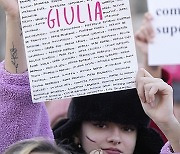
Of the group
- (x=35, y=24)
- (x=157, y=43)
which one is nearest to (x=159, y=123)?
(x=35, y=24)

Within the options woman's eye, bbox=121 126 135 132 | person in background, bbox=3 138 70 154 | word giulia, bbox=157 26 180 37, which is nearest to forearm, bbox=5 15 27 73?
person in background, bbox=3 138 70 154

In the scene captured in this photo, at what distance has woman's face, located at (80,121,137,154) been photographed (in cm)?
418

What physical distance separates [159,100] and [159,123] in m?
0.09

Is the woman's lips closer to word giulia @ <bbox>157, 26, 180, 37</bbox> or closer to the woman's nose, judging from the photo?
the woman's nose

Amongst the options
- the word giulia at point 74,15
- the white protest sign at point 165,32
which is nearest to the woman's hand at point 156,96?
the word giulia at point 74,15

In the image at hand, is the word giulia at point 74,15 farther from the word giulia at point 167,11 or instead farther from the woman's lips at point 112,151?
the word giulia at point 167,11

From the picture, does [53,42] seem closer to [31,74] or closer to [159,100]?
[31,74]

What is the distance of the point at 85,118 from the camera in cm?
422

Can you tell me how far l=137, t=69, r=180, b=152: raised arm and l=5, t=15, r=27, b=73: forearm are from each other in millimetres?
534

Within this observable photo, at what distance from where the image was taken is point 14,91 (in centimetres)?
385

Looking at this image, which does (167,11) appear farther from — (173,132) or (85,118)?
(173,132)

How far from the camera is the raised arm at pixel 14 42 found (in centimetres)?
386

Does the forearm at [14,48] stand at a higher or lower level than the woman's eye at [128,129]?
higher

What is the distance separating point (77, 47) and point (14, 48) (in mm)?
313
